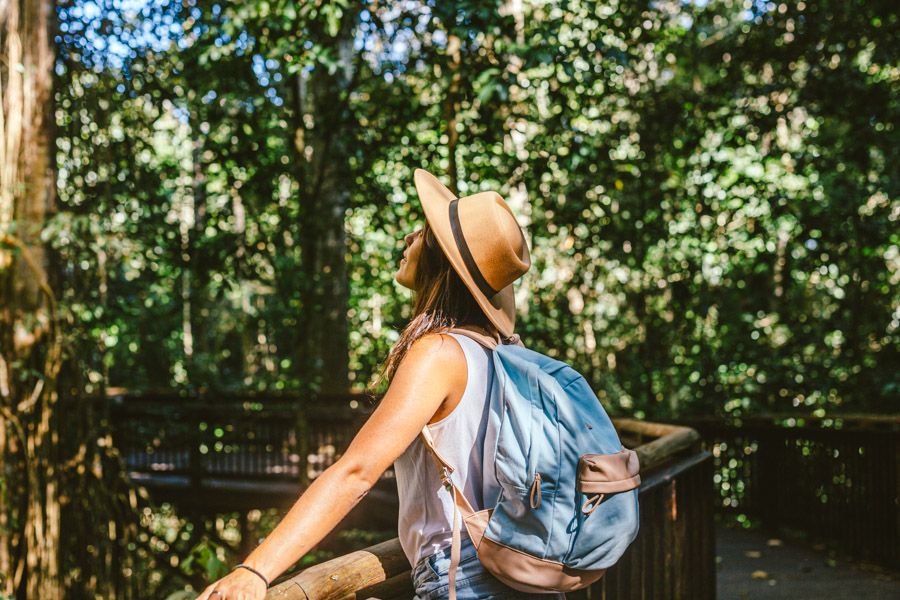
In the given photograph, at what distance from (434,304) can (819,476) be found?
611 centimetres

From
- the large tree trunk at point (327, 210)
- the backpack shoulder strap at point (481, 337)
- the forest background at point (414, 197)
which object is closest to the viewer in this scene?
the backpack shoulder strap at point (481, 337)

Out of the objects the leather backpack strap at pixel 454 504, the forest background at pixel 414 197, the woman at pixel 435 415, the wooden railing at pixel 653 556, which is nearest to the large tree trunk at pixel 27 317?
the forest background at pixel 414 197

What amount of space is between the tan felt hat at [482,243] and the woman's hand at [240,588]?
667 millimetres

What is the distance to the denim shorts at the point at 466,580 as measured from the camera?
1.46 meters

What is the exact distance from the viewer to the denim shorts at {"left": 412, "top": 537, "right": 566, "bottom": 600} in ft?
4.80

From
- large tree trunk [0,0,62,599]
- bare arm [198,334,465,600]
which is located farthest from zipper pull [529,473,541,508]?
large tree trunk [0,0,62,599]

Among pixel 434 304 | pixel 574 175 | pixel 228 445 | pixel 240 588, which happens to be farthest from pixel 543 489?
pixel 228 445

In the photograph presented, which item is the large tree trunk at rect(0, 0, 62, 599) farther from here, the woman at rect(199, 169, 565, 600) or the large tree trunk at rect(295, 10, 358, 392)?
the woman at rect(199, 169, 565, 600)

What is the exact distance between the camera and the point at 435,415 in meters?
1.48

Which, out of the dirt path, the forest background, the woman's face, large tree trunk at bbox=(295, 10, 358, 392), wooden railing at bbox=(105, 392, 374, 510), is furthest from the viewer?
wooden railing at bbox=(105, 392, 374, 510)

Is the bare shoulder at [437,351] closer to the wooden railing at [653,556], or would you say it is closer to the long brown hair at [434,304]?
the long brown hair at [434,304]

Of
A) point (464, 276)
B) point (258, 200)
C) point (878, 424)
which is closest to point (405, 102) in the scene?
point (258, 200)

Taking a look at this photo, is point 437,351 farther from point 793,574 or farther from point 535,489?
point 793,574

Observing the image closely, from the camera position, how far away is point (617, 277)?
33.2 ft
